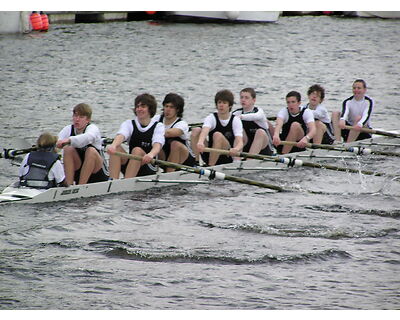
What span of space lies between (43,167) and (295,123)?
11.3ft

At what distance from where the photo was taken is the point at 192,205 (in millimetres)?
8398

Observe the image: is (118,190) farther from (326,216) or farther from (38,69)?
(38,69)

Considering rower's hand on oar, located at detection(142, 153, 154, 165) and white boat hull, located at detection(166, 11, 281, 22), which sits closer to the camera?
rower's hand on oar, located at detection(142, 153, 154, 165)

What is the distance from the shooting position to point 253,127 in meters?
9.45

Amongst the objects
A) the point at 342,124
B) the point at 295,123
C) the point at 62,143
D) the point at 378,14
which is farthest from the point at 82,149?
the point at 378,14

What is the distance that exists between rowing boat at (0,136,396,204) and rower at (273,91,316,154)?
0.23m

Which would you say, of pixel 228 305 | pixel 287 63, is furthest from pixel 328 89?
pixel 228 305

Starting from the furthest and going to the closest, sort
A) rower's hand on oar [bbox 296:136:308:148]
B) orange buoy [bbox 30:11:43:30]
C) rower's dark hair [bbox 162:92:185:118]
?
orange buoy [bbox 30:11:43:30] < rower's hand on oar [bbox 296:136:308:148] < rower's dark hair [bbox 162:92:185:118]

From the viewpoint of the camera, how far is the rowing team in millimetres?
7594

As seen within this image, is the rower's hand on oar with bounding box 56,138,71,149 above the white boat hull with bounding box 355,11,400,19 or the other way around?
the other way around

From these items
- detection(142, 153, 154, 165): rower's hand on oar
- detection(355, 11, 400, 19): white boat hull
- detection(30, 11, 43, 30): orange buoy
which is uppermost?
detection(355, 11, 400, 19): white boat hull

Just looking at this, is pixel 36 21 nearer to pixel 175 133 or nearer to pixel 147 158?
pixel 175 133

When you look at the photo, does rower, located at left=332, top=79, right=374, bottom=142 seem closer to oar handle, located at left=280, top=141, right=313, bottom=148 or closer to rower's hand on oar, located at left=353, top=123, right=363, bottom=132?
rower's hand on oar, located at left=353, top=123, right=363, bottom=132

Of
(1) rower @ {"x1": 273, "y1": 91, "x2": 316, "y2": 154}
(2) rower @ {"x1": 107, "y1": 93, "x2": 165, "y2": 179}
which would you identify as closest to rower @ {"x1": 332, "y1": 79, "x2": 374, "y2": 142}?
(1) rower @ {"x1": 273, "y1": 91, "x2": 316, "y2": 154}
